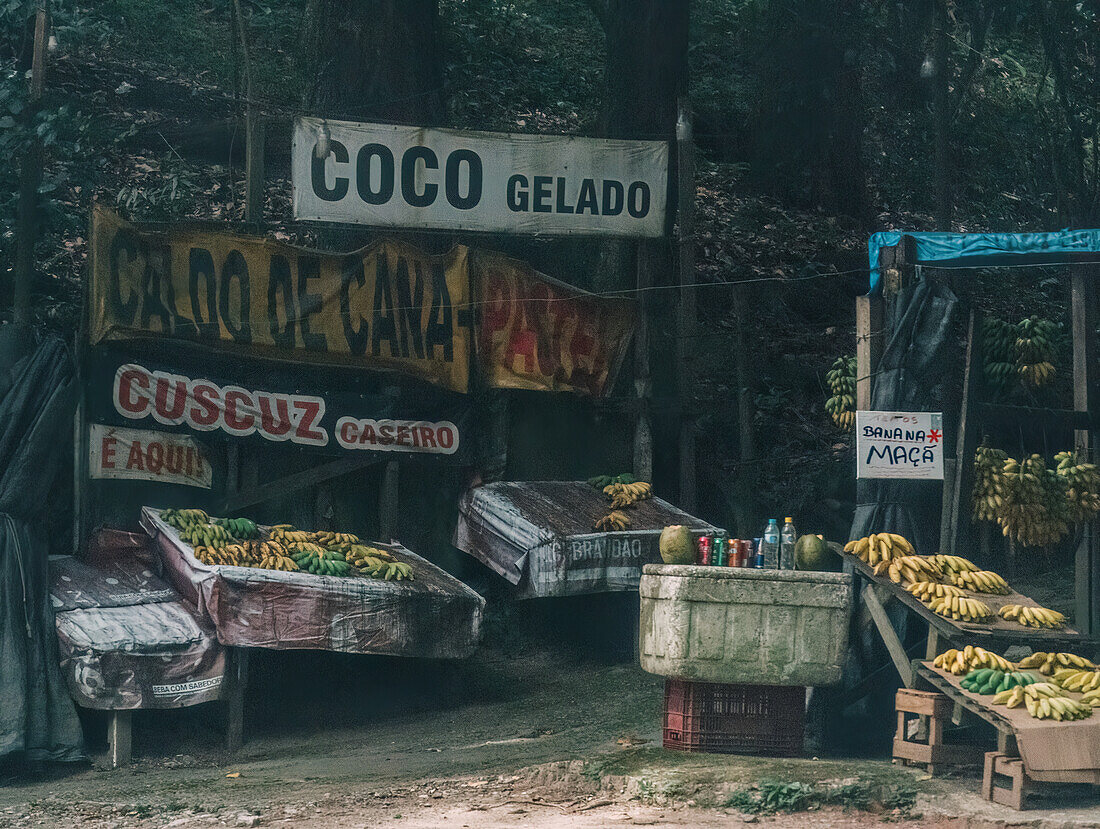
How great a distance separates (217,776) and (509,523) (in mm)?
3370

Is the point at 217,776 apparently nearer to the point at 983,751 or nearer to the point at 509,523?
the point at 509,523

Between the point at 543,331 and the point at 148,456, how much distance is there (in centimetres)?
365

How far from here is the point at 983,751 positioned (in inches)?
309

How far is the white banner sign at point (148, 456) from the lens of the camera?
1045cm

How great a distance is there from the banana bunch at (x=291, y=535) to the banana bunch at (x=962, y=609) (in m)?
5.10

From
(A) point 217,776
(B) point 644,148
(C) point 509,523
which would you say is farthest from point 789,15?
(A) point 217,776

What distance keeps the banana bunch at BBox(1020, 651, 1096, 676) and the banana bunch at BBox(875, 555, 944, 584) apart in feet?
2.85

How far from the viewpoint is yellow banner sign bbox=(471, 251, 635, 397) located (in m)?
12.0

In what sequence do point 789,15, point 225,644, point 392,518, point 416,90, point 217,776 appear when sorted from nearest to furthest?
point 217,776, point 225,644, point 392,518, point 416,90, point 789,15

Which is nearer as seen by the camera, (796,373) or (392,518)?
(392,518)

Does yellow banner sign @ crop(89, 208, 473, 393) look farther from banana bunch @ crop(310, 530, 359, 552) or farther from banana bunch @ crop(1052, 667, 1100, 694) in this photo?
banana bunch @ crop(1052, 667, 1100, 694)

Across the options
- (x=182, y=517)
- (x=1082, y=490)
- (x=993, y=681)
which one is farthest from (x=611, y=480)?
(x=993, y=681)

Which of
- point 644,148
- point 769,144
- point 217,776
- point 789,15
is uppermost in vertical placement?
point 789,15

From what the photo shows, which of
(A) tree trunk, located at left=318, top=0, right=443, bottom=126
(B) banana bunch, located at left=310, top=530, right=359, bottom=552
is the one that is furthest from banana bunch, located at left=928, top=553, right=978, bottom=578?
(A) tree trunk, located at left=318, top=0, right=443, bottom=126
